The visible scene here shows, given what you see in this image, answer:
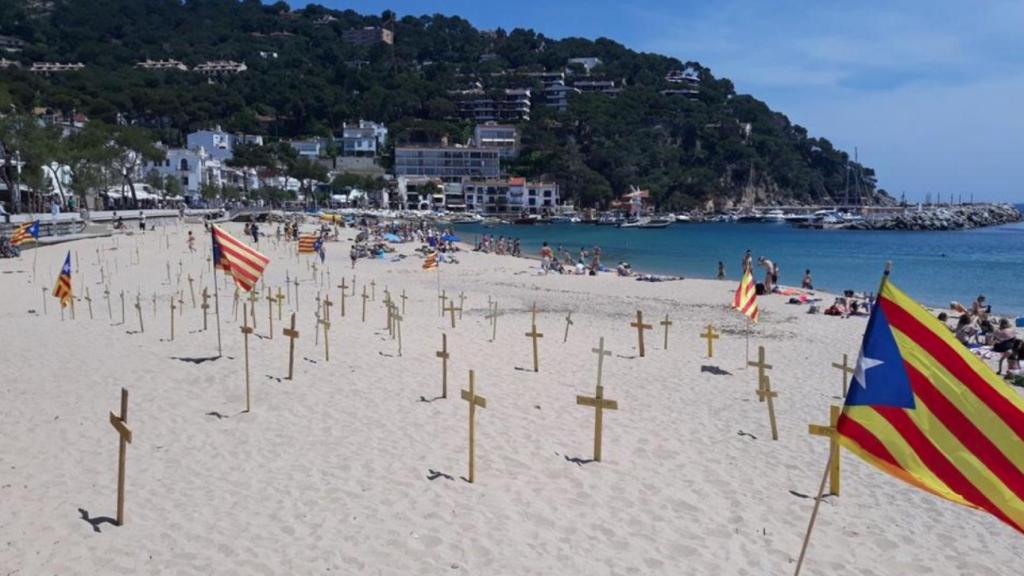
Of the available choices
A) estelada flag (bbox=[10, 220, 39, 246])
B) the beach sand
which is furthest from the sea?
estelada flag (bbox=[10, 220, 39, 246])

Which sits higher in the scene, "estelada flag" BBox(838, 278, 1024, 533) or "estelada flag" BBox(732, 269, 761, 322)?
"estelada flag" BBox(838, 278, 1024, 533)

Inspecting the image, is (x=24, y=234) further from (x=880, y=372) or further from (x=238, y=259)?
(x=880, y=372)

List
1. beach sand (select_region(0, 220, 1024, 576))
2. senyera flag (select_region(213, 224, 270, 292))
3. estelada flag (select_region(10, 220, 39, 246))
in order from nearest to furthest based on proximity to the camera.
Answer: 1. beach sand (select_region(0, 220, 1024, 576))
2. senyera flag (select_region(213, 224, 270, 292))
3. estelada flag (select_region(10, 220, 39, 246))

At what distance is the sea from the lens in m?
36.6

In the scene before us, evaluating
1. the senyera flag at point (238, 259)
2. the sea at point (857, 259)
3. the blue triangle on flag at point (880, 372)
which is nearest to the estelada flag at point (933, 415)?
the blue triangle on flag at point (880, 372)

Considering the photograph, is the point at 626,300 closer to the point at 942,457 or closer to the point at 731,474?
the point at 731,474

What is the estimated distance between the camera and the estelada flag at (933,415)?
3949 mm

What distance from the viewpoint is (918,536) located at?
715cm

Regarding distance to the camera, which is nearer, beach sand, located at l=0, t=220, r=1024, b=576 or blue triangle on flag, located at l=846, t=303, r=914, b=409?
blue triangle on flag, located at l=846, t=303, r=914, b=409

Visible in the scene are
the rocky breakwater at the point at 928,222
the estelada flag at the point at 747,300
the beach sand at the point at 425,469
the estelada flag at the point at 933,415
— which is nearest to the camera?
the estelada flag at the point at 933,415

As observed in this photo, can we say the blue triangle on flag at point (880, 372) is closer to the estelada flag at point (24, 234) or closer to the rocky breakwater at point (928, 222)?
the estelada flag at point (24, 234)

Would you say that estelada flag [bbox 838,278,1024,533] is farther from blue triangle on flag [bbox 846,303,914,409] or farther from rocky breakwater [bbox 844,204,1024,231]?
rocky breakwater [bbox 844,204,1024,231]

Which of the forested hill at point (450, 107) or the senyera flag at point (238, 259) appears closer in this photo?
the senyera flag at point (238, 259)

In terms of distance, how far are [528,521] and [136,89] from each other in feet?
441
